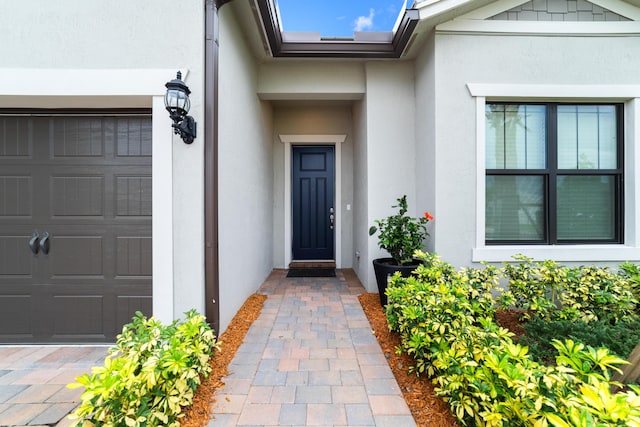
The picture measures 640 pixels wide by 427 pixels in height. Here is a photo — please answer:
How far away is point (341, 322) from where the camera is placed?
117 inches

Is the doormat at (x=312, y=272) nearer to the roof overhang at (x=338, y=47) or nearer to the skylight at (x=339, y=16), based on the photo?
the roof overhang at (x=338, y=47)

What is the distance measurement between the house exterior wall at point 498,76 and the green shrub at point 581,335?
35.1 inches

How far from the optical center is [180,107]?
6.97ft

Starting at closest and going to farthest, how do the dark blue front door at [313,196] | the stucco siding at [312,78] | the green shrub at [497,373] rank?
the green shrub at [497,373], the stucco siding at [312,78], the dark blue front door at [313,196]

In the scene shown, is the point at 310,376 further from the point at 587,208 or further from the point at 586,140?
the point at 586,140

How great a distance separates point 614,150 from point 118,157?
5417 millimetres

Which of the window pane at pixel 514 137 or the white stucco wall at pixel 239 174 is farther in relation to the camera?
the window pane at pixel 514 137

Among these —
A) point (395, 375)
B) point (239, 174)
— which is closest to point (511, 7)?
point (239, 174)

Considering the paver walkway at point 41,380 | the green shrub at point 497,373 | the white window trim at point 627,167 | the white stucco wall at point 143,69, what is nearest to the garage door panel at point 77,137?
the white stucco wall at point 143,69

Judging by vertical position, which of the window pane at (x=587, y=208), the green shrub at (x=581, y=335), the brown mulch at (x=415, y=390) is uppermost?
the window pane at (x=587, y=208)

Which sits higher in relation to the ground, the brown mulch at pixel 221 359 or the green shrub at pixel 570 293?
the green shrub at pixel 570 293

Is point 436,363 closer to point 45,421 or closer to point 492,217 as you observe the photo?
point 492,217

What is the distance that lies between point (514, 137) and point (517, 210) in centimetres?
87

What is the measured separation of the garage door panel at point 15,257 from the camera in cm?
262
